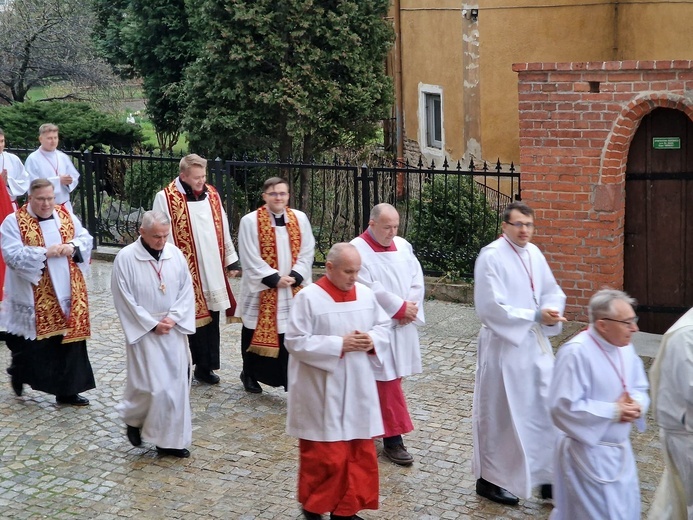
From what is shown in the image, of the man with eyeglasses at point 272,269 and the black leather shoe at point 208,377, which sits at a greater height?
the man with eyeglasses at point 272,269

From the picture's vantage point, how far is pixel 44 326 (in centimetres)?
838

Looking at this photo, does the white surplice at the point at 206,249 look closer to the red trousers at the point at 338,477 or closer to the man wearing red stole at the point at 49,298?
the man wearing red stole at the point at 49,298

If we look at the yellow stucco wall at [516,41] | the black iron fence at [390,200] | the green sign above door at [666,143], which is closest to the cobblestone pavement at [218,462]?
the black iron fence at [390,200]

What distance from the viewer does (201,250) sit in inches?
352

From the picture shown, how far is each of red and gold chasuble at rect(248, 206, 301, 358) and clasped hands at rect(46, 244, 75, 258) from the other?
1451 mm

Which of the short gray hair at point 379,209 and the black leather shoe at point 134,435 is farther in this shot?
the black leather shoe at point 134,435

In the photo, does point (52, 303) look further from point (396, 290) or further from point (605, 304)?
point (605, 304)

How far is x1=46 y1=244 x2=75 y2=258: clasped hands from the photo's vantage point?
8.25m

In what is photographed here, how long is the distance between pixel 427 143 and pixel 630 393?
13.4m

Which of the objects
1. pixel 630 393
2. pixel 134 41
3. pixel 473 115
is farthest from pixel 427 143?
pixel 630 393

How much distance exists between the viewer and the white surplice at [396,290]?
7203 millimetres

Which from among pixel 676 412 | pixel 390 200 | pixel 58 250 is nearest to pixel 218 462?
pixel 58 250

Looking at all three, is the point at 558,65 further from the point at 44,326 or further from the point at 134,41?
the point at 134,41

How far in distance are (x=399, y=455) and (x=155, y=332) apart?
185 cm
